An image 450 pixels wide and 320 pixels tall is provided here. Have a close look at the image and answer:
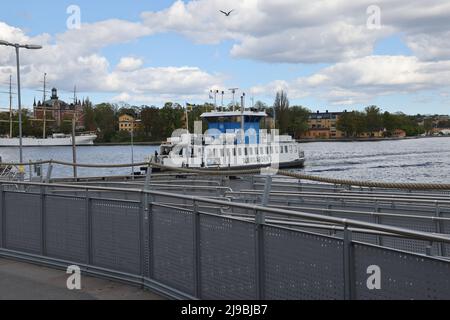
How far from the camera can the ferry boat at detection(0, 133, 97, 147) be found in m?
143

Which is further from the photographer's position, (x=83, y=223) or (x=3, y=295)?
(x=83, y=223)

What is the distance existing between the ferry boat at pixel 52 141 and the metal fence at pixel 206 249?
135 metres

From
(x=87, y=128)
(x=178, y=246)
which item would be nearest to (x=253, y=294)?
(x=178, y=246)

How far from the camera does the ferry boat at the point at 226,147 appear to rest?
51312 millimetres

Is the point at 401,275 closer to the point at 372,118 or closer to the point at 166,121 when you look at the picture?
the point at 166,121

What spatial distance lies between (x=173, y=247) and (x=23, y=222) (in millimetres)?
3389

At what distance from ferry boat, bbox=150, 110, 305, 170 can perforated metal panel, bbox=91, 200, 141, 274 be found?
3987 centimetres

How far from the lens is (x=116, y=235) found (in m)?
7.46

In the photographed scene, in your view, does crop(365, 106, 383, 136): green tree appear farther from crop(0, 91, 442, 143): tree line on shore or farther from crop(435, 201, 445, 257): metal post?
crop(435, 201, 445, 257): metal post

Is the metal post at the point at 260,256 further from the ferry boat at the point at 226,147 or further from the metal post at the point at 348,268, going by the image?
the ferry boat at the point at 226,147

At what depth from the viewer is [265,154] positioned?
57906mm
